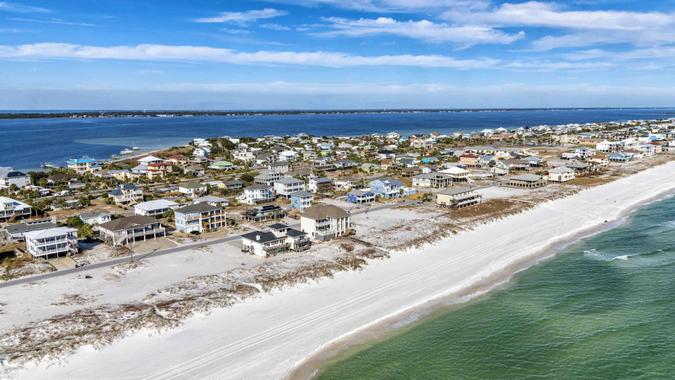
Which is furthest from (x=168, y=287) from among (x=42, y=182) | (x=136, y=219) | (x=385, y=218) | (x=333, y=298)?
(x=42, y=182)

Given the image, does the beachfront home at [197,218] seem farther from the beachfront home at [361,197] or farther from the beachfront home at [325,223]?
the beachfront home at [361,197]

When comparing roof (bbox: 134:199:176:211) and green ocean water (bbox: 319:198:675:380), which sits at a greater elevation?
roof (bbox: 134:199:176:211)

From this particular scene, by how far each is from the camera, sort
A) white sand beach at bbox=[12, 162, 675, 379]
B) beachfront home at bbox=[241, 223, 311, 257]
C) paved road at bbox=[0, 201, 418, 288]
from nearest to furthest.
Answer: white sand beach at bbox=[12, 162, 675, 379] < paved road at bbox=[0, 201, 418, 288] < beachfront home at bbox=[241, 223, 311, 257]

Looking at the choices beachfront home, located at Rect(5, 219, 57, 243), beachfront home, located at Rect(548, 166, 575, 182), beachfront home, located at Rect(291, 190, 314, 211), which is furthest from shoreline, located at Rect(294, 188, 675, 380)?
beachfront home, located at Rect(548, 166, 575, 182)

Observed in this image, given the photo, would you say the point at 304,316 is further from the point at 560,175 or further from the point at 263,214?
the point at 560,175

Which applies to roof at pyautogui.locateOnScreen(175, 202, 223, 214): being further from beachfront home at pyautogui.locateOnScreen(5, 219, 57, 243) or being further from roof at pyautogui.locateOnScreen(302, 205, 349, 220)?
beachfront home at pyautogui.locateOnScreen(5, 219, 57, 243)

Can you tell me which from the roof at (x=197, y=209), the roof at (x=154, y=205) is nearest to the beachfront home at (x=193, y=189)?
the roof at (x=154, y=205)
